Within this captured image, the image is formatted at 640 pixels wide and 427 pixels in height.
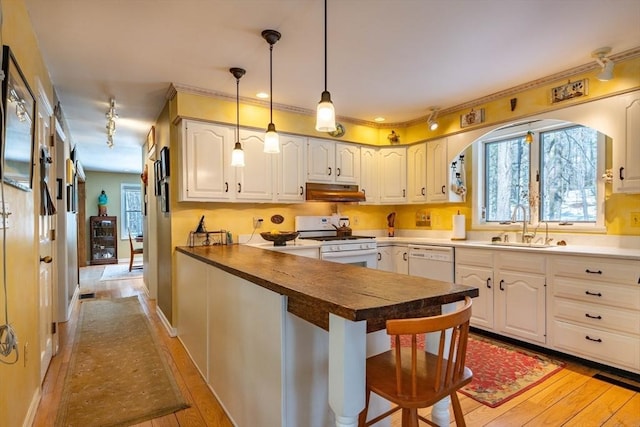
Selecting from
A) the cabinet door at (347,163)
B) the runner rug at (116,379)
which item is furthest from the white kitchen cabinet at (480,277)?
the runner rug at (116,379)

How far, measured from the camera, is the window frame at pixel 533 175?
10.1ft

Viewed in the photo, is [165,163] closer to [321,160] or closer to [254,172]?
[254,172]

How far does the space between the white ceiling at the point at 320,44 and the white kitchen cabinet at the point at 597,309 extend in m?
1.69

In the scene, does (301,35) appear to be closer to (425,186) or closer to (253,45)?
(253,45)

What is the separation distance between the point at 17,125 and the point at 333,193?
A: 9.66 ft

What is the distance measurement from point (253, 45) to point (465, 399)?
286 cm

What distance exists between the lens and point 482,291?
3.38 metres

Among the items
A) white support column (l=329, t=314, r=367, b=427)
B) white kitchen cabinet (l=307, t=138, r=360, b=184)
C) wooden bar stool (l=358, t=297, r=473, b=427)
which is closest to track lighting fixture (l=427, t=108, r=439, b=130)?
white kitchen cabinet (l=307, t=138, r=360, b=184)

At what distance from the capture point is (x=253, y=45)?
8.26 ft

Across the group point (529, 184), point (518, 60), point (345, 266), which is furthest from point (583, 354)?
point (518, 60)

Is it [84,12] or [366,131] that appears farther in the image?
[366,131]

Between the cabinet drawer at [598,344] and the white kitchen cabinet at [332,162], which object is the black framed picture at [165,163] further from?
the cabinet drawer at [598,344]

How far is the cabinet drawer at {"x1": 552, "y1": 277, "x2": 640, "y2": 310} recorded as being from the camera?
97.3 inches

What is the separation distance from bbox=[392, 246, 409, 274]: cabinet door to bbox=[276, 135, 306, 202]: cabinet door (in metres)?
1.35
